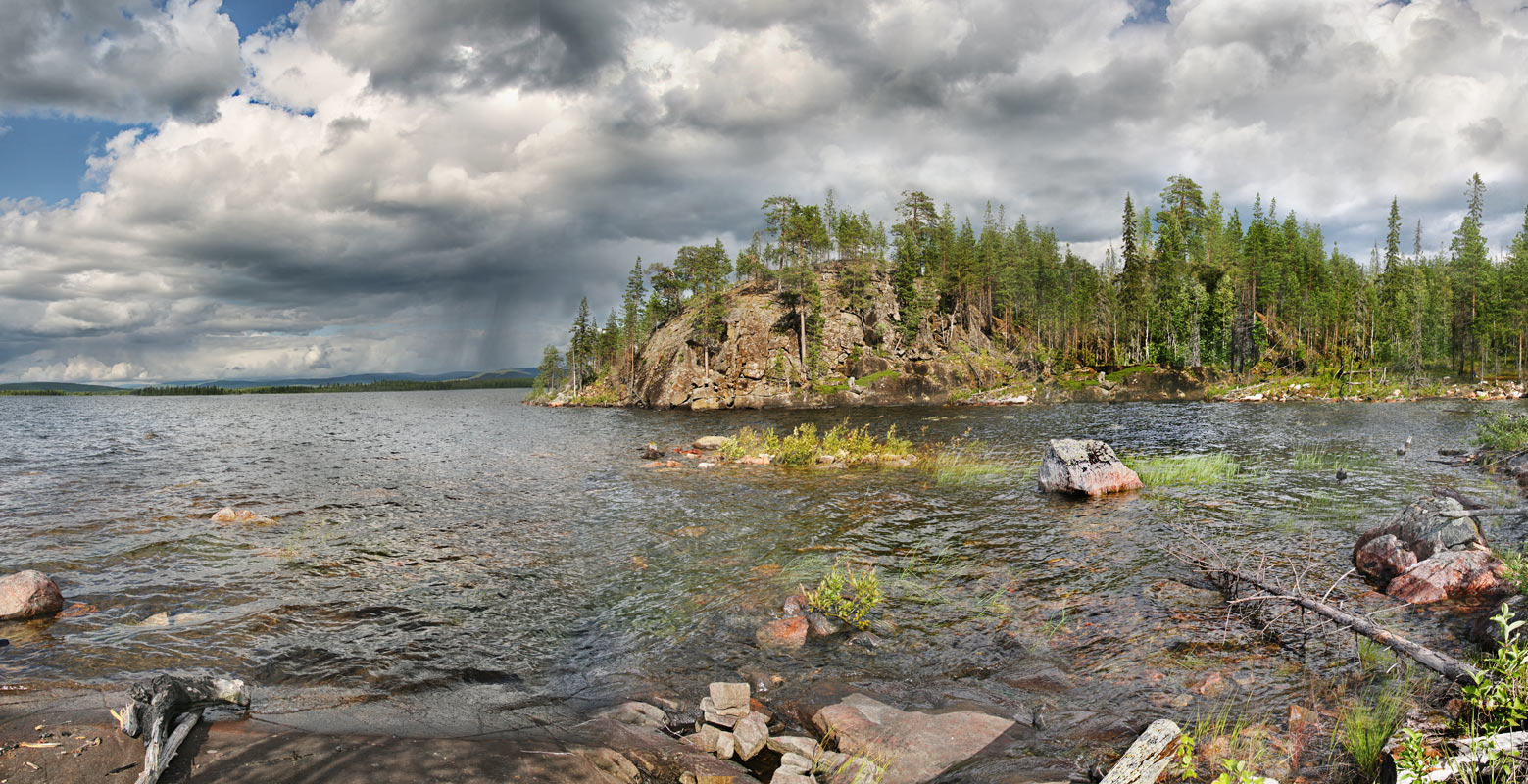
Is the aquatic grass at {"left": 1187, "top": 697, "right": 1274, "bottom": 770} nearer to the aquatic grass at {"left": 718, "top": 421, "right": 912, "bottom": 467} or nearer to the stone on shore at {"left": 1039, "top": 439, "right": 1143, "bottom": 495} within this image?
the stone on shore at {"left": 1039, "top": 439, "right": 1143, "bottom": 495}

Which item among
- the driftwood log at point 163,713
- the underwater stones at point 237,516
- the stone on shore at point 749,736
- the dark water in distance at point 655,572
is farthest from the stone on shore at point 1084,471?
Result: the underwater stones at point 237,516

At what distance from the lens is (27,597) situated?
12422 mm

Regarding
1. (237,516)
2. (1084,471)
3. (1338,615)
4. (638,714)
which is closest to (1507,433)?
(1084,471)

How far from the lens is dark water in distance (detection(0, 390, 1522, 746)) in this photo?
34.0 ft

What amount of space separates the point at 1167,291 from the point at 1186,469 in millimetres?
95809

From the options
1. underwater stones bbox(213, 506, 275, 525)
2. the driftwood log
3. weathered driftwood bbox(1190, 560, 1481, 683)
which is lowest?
underwater stones bbox(213, 506, 275, 525)

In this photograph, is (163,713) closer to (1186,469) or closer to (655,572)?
(655,572)

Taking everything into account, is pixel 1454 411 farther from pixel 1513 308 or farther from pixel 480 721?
pixel 480 721

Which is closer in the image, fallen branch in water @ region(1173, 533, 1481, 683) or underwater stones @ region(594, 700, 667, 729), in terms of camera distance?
fallen branch in water @ region(1173, 533, 1481, 683)

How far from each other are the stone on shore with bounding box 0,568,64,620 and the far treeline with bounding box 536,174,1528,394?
95933mm

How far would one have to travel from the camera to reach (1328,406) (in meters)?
68.6

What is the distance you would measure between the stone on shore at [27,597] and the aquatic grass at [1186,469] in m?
32.4

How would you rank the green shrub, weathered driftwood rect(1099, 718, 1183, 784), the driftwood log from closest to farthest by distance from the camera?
the driftwood log, weathered driftwood rect(1099, 718, 1183, 784), the green shrub

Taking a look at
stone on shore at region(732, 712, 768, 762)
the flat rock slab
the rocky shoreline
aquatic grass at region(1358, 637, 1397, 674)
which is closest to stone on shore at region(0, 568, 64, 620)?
stone on shore at region(732, 712, 768, 762)
